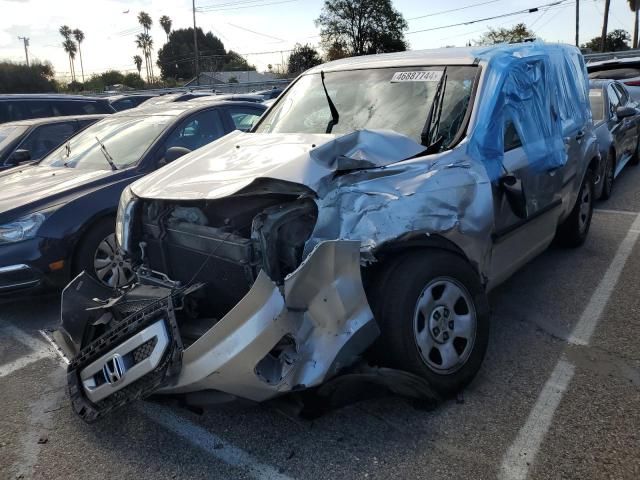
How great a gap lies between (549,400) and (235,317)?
1.78 metres

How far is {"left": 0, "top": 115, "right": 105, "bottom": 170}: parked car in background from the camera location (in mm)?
6809

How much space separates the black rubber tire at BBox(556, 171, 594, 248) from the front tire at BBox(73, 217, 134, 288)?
402 cm

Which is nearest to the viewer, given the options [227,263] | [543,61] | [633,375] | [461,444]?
[461,444]

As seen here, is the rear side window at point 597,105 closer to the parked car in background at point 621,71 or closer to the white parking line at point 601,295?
the white parking line at point 601,295

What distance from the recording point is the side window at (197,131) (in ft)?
17.6

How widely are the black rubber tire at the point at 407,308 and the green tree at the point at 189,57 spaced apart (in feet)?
246

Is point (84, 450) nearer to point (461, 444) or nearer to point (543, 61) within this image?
point (461, 444)

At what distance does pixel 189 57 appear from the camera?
8506 centimetres

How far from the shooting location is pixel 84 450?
273cm

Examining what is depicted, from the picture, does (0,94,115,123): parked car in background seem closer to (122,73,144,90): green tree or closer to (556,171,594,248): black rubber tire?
(556,171,594,248): black rubber tire

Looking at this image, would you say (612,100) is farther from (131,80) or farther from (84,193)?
(131,80)

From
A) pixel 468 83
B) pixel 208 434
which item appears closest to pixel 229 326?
pixel 208 434

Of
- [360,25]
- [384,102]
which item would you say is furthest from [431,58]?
[360,25]

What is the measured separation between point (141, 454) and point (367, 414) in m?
1.16
